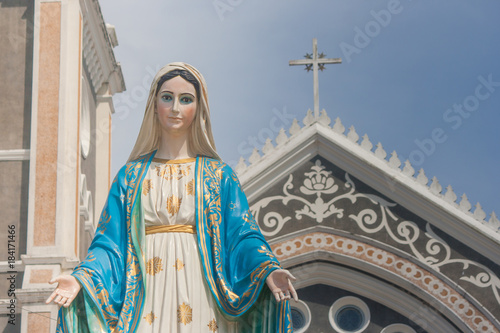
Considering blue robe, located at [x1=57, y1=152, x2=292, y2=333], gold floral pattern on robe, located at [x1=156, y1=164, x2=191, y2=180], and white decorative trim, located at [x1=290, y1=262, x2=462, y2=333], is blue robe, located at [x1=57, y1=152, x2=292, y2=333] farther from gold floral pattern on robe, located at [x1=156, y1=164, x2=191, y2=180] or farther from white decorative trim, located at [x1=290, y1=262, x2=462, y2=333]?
white decorative trim, located at [x1=290, y1=262, x2=462, y2=333]

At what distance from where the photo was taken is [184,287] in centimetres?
595

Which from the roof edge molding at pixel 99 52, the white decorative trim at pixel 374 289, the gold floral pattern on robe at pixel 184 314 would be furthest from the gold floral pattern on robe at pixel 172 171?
the roof edge molding at pixel 99 52

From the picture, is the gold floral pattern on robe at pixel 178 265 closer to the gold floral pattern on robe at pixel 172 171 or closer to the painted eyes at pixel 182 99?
the gold floral pattern on robe at pixel 172 171

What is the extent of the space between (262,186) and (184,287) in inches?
358

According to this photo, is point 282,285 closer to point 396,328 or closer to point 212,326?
point 212,326

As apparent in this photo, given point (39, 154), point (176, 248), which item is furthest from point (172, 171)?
point (39, 154)

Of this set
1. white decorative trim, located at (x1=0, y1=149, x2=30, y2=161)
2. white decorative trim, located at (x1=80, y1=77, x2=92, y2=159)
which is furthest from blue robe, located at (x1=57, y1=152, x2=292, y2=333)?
white decorative trim, located at (x1=80, y1=77, x2=92, y2=159)

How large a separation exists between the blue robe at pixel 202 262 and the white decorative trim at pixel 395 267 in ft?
27.0

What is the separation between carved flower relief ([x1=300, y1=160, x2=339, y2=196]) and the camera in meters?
15.1

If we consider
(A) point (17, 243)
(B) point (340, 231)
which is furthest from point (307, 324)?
(A) point (17, 243)

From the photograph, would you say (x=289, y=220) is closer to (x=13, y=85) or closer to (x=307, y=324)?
(x=307, y=324)

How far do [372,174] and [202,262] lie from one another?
30.5ft

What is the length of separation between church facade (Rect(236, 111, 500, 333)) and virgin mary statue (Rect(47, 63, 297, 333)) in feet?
26.8

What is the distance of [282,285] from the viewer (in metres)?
5.74
